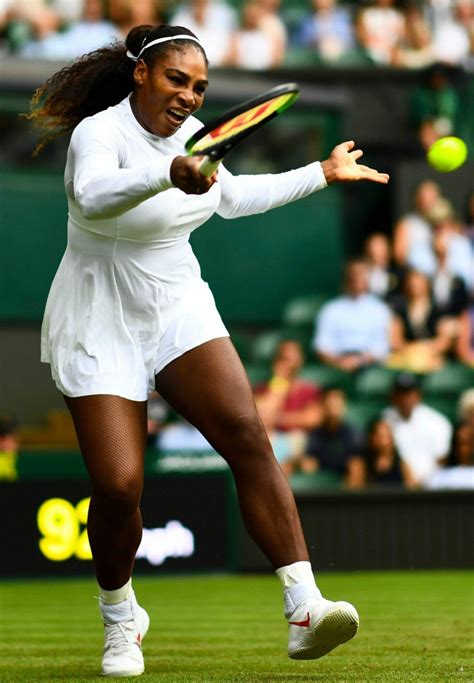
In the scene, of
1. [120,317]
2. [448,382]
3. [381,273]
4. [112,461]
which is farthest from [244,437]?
[381,273]

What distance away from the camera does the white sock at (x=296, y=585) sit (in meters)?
4.41

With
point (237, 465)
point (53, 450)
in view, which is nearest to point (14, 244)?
point (53, 450)

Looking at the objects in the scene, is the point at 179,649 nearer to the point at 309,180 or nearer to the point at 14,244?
the point at 309,180

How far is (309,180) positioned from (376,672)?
1.61m

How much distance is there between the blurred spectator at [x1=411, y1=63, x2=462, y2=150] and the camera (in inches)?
543

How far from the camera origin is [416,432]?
35.6ft

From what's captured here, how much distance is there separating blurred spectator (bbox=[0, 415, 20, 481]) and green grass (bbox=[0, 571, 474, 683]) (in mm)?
762

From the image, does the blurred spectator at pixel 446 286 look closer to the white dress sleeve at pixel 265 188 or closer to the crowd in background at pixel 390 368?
the crowd in background at pixel 390 368

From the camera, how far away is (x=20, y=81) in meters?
12.6

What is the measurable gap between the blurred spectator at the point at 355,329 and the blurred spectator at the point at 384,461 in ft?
3.17

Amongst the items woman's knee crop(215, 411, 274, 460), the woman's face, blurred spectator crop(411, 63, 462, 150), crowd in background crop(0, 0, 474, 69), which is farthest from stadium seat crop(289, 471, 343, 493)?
the woman's face

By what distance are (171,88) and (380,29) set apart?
33.3 ft

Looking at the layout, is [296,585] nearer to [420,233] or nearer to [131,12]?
[420,233]

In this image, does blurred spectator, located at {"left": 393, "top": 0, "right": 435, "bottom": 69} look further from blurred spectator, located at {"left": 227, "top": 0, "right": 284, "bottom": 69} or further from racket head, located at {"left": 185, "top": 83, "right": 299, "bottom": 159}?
racket head, located at {"left": 185, "top": 83, "right": 299, "bottom": 159}
